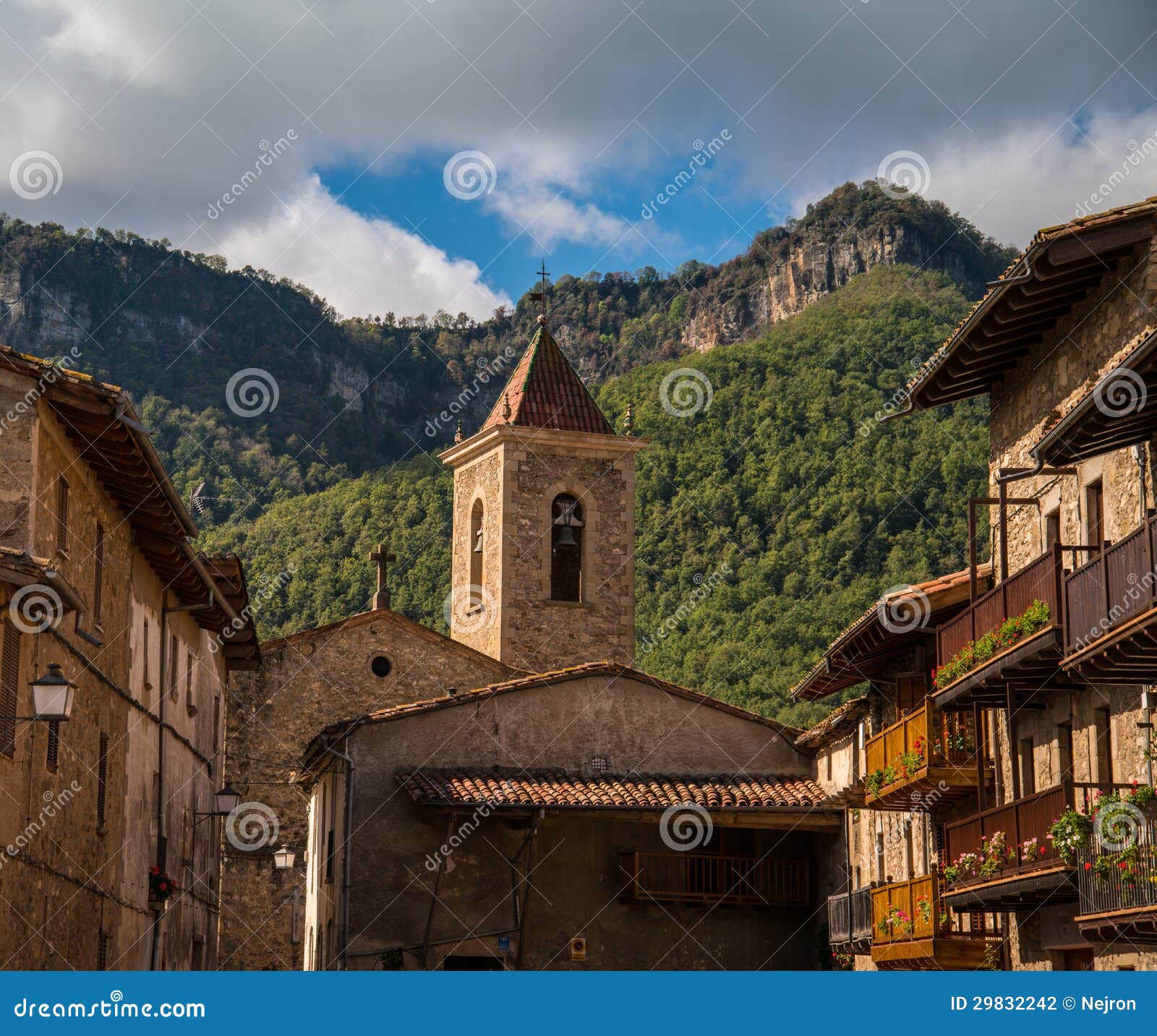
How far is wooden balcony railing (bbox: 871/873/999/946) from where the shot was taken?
2106 centimetres

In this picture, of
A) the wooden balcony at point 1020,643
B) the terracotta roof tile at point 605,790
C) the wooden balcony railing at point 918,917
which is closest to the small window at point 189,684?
the terracotta roof tile at point 605,790

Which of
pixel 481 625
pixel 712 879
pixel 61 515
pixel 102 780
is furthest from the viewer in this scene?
pixel 481 625

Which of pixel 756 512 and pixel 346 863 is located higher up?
pixel 756 512

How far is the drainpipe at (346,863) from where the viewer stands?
25.8 m

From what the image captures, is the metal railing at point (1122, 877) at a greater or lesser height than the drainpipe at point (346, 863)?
lesser

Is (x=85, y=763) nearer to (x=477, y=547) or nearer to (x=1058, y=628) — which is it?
(x=1058, y=628)

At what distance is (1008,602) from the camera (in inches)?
775

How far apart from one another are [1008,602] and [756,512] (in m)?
41.9

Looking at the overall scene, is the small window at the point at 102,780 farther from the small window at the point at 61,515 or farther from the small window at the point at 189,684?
the small window at the point at 189,684

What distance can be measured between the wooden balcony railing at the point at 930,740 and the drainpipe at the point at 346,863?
8117 mm

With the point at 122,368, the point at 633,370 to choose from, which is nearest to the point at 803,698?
the point at 633,370

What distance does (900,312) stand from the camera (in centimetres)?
7300

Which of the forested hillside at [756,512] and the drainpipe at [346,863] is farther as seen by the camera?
the forested hillside at [756,512]

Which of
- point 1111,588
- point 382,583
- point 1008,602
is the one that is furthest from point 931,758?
point 382,583
